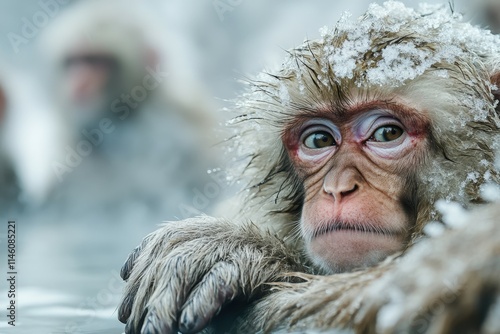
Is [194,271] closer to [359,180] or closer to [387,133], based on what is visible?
[359,180]

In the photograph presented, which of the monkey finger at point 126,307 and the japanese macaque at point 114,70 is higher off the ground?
the japanese macaque at point 114,70

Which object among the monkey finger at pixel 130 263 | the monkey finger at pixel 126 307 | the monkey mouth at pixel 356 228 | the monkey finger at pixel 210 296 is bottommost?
the monkey finger at pixel 210 296

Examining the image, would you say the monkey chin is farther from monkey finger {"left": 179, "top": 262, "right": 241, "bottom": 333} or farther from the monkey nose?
monkey finger {"left": 179, "top": 262, "right": 241, "bottom": 333}

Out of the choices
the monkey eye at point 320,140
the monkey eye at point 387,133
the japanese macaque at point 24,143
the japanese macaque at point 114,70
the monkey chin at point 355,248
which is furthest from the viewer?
the japanese macaque at point 114,70

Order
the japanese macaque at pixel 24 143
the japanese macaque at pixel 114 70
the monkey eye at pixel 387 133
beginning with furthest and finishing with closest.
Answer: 1. the japanese macaque at pixel 114 70
2. the japanese macaque at pixel 24 143
3. the monkey eye at pixel 387 133

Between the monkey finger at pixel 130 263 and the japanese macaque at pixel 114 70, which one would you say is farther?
the japanese macaque at pixel 114 70

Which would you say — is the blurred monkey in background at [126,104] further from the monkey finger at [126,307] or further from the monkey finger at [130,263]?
the monkey finger at [126,307]

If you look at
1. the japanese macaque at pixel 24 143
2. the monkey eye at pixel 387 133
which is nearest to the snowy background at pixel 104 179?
the japanese macaque at pixel 24 143

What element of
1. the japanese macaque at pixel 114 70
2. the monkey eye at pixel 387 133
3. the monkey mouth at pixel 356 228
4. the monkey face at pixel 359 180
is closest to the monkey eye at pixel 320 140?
the monkey face at pixel 359 180

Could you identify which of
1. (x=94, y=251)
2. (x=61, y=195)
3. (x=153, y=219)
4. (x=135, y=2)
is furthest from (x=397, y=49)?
(x=135, y=2)
